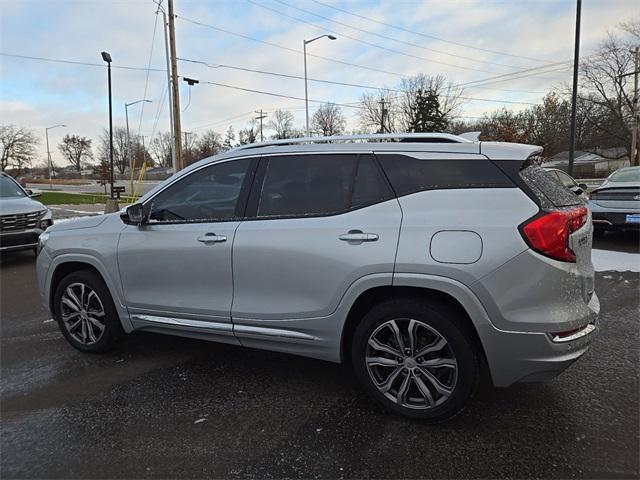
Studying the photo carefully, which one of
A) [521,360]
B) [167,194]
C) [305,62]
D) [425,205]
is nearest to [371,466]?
[521,360]

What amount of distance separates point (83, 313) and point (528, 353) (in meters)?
3.67

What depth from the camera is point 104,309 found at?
4113 mm

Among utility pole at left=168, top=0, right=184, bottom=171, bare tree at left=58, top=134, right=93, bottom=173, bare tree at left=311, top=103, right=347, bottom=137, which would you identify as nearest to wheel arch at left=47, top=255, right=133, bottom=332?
utility pole at left=168, top=0, right=184, bottom=171

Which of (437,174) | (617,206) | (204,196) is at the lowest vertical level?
(617,206)

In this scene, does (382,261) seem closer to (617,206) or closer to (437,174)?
(437,174)

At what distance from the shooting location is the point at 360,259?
2.96 m

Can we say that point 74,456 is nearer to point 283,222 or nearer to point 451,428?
point 283,222

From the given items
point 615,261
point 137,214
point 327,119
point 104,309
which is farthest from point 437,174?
point 327,119

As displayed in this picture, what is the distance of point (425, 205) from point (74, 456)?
2.57 meters

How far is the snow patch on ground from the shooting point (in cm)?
704

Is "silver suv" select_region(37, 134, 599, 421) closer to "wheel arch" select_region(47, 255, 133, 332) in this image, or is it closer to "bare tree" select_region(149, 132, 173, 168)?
"wheel arch" select_region(47, 255, 133, 332)

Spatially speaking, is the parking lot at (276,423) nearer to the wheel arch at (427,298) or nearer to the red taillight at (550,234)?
the wheel arch at (427,298)

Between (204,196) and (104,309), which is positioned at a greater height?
(204,196)

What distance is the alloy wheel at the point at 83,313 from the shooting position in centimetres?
418
